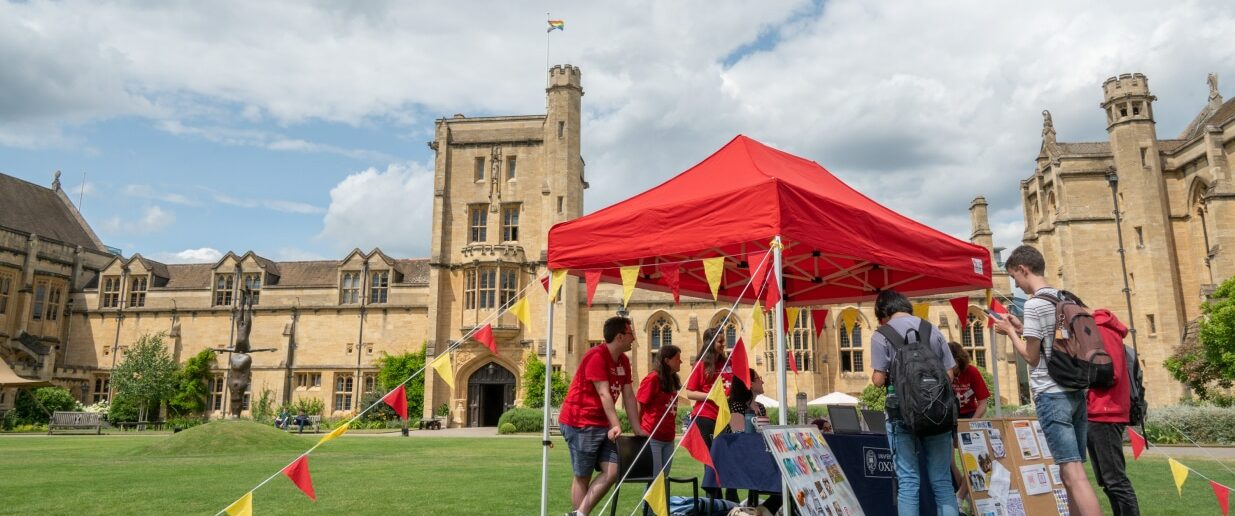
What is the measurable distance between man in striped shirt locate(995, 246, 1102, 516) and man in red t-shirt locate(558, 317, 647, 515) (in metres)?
2.91

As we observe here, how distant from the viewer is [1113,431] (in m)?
4.89

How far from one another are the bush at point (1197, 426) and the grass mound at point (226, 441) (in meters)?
21.8

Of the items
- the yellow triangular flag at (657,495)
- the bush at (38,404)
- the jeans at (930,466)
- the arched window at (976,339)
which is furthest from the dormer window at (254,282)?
the jeans at (930,466)

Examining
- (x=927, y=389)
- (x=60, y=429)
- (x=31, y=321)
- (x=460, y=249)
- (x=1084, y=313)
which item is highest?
(x=460, y=249)

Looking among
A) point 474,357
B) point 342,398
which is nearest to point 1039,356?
point 474,357

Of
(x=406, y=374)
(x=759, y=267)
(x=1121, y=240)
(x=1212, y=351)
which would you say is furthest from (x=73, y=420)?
(x=1121, y=240)

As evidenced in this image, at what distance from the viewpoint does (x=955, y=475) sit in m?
A: 6.13

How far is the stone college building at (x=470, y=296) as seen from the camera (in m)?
32.7

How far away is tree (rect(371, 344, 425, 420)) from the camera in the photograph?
33312 mm

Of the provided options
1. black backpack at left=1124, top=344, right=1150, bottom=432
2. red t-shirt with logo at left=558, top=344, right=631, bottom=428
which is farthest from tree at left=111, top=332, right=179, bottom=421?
black backpack at left=1124, top=344, right=1150, bottom=432

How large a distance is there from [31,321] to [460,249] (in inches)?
944

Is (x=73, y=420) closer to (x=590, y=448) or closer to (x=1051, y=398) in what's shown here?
(x=590, y=448)

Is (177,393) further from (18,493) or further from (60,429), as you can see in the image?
(18,493)

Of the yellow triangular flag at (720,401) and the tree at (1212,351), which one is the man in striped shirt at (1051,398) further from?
the tree at (1212,351)
